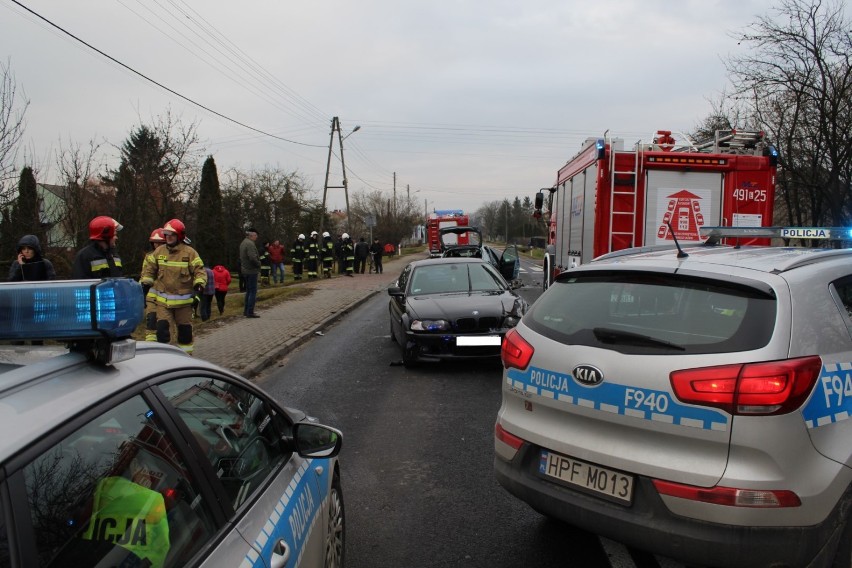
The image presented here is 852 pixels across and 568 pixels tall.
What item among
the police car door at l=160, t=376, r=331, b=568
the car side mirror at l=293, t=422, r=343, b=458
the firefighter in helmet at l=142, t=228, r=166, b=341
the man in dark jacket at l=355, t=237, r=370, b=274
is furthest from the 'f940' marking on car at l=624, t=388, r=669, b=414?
the man in dark jacket at l=355, t=237, r=370, b=274

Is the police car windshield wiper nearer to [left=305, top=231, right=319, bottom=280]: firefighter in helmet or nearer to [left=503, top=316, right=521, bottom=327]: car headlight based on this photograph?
[left=503, top=316, right=521, bottom=327]: car headlight

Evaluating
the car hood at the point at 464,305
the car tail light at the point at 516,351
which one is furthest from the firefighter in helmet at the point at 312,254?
the car tail light at the point at 516,351

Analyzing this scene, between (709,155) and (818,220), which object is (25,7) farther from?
(818,220)

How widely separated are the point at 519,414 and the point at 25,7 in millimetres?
9464

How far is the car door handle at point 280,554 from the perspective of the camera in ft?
5.96

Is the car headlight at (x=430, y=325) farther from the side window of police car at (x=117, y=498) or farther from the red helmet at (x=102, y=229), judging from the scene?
the side window of police car at (x=117, y=498)

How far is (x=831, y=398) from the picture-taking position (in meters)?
2.46

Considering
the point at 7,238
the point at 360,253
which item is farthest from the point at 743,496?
the point at 360,253

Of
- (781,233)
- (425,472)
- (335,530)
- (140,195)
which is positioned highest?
(140,195)

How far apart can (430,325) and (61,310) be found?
6222mm

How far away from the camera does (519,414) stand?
3201 mm

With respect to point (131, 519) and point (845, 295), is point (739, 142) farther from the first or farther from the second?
point (131, 519)

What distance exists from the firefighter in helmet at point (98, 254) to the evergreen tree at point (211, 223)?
20.1 m

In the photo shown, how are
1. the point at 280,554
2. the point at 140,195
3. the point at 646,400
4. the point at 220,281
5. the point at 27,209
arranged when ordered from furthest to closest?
the point at 140,195 < the point at 220,281 < the point at 27,209 < the point at 646,400 < the point at 280,554
